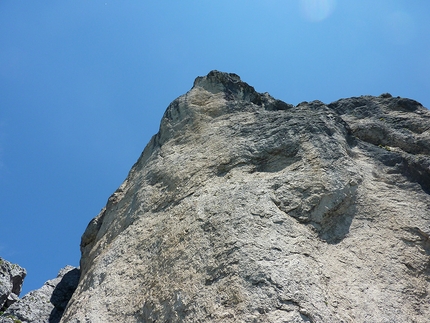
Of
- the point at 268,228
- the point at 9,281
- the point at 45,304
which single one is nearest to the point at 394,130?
the point at 268,228

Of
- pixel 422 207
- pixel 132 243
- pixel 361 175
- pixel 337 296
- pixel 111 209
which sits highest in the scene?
pixel 111 209

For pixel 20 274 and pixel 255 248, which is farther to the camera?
pixel 20 274

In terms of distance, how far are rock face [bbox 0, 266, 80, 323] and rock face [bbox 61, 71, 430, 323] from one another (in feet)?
6.23

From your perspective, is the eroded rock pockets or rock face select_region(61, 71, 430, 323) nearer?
rock face select_region(61, 71, 430, 323)

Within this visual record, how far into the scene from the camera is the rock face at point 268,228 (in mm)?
8758

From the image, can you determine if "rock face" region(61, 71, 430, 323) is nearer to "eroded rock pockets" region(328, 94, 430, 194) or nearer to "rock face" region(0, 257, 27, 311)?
"eroded rock pockets" region(328, 94, 430, 194)

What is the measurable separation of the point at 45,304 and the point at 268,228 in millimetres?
10246

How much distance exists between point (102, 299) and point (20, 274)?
36.8 ft

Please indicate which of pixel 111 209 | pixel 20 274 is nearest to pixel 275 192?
pixel 111 209

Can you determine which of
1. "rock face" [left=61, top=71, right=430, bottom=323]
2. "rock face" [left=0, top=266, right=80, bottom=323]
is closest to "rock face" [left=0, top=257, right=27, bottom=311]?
"rock face" [left=0, top=266, right=80, bottom=323]

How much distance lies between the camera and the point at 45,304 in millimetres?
15469

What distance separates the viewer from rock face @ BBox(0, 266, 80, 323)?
14.6 meters

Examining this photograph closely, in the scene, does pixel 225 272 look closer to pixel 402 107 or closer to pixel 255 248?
pixel 255 248

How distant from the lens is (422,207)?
447 inches
